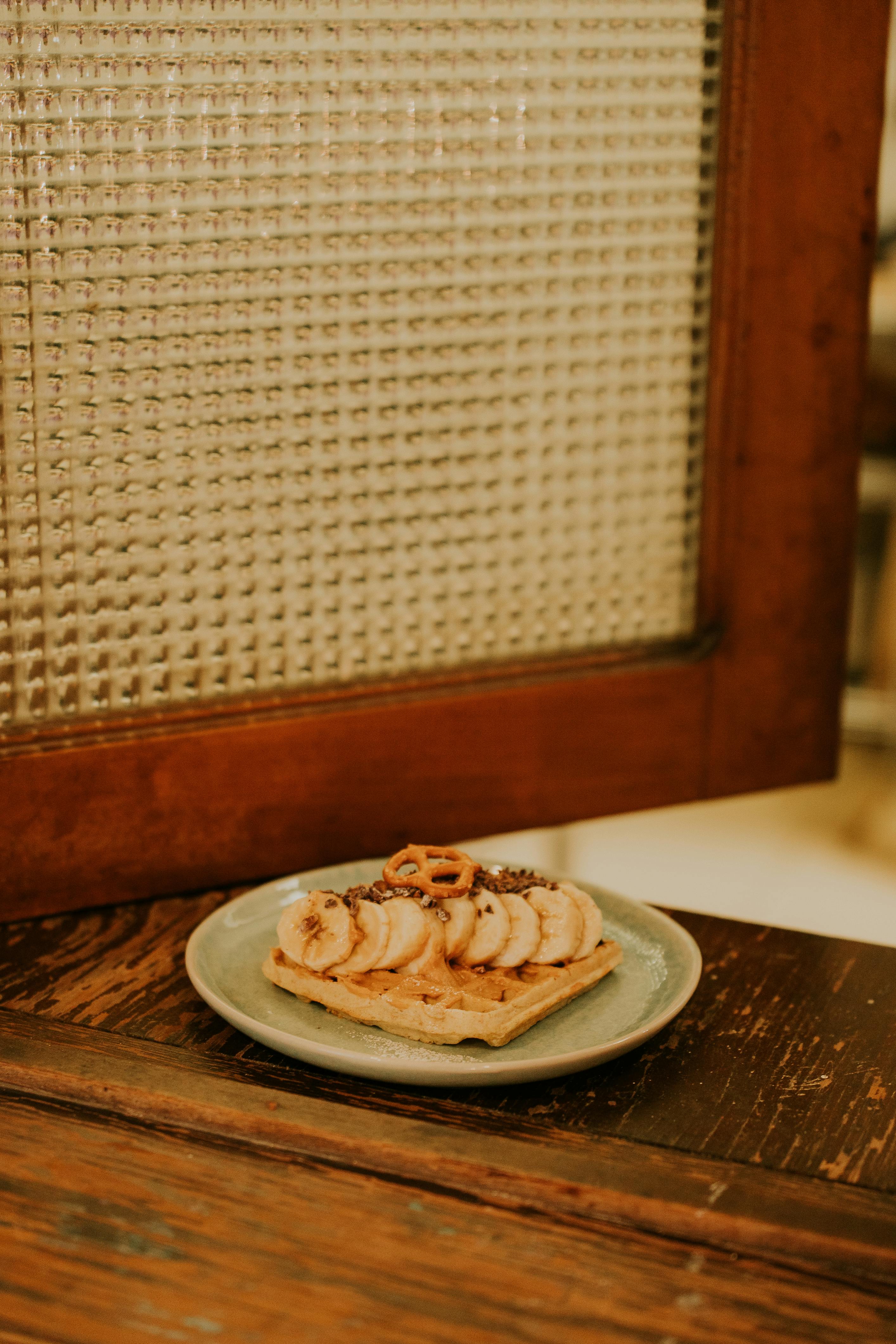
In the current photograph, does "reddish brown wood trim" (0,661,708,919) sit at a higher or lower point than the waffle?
higher

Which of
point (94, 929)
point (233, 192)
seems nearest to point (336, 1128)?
point (94, 929)

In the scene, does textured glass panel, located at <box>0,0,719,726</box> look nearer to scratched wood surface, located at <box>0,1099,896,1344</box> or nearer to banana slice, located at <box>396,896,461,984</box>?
banana slice, located at <box>396,896,461,984</box>

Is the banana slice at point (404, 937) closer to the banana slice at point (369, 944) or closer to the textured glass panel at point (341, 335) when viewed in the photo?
the banana slice at point (369, 944)

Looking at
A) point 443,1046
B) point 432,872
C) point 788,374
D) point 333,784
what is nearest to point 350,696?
point 333,784

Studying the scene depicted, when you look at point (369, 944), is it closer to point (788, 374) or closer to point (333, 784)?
point (333, 784)

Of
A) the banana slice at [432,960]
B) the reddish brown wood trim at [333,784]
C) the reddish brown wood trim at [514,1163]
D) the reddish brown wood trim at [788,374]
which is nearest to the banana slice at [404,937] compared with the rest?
the banana slice at [432,960]

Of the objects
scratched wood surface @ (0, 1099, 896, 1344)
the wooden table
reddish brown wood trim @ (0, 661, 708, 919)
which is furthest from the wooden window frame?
scratched wood surface @ (0, 1099, 896, 1344)
